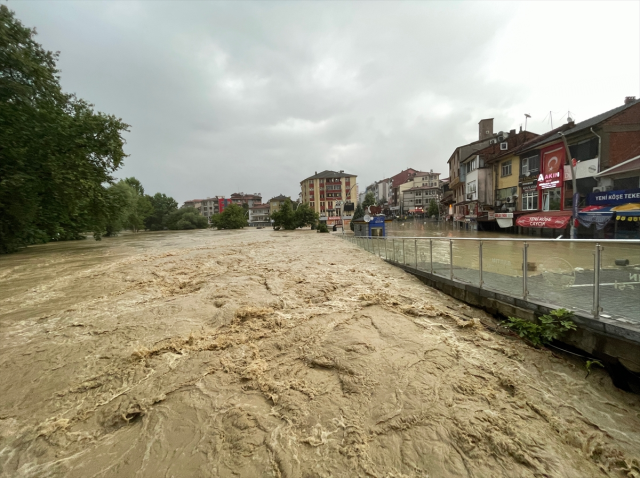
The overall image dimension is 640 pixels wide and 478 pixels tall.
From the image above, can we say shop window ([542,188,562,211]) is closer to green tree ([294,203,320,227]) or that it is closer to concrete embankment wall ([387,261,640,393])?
concrete embankment wall ([387,261,640,393])

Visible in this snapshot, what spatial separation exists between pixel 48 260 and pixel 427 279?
20.0 metres

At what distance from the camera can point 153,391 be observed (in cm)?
371

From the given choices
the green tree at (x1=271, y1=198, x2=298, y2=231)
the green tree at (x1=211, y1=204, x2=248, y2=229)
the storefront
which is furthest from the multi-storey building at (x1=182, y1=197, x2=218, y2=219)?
the storefront

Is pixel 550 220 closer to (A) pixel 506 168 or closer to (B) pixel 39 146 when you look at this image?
(A) pixel 506 168

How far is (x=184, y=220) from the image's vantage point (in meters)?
79.4

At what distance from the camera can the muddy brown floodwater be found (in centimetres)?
276

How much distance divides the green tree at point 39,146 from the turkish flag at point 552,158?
3092 cm

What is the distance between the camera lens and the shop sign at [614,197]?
558 inches

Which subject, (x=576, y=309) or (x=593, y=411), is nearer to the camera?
(x=593, y=411)

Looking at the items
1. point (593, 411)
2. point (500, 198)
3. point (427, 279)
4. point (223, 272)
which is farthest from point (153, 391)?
point (500, 198)

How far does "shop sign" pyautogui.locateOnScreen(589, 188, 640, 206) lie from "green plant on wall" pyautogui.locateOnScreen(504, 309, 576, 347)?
15167 millimetres

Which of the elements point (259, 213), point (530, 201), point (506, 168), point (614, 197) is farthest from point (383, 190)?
point (614, 197)

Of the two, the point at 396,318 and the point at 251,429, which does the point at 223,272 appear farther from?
the point at 251,429

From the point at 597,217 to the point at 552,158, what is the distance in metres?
9.87
